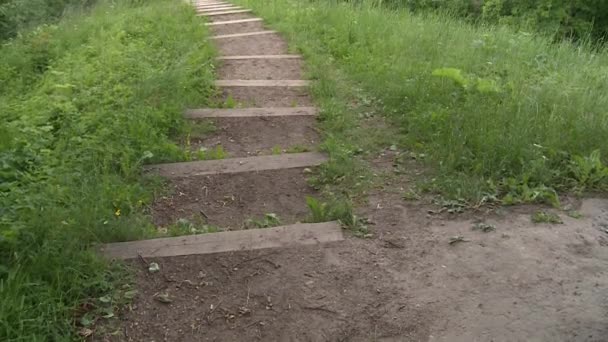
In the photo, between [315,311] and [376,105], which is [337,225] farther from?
[376,105]

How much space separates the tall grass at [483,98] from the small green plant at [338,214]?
27.7 inches

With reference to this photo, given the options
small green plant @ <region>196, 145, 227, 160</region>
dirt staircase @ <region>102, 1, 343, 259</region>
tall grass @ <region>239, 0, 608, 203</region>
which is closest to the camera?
dirt staircase @ <region>102, 1, 343, 259</region>

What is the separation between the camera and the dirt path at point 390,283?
2.91 metres

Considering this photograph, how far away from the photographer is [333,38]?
25.3 feet

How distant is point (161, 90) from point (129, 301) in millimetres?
3004

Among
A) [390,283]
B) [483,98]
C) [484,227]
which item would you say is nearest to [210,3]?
[483,98]

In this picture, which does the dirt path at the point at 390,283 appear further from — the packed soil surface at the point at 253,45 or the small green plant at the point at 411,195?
the packed soil surface at the point at 253,45

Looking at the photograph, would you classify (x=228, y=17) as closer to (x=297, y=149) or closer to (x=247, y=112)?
(x=247, y=112)

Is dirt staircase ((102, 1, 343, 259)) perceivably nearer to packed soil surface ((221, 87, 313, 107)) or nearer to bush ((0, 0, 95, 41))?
packed soil surface ((221, 87, 313, 107))

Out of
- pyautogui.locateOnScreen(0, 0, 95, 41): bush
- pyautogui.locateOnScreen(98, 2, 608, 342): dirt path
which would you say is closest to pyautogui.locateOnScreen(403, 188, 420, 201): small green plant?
pyautogui.locateOnScreen(98, 2, 608, 342): dirt path

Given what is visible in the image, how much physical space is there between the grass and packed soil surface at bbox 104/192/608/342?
1.13ft

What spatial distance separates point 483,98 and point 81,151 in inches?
127

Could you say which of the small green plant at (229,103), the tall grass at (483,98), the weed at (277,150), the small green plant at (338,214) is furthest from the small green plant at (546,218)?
the small green plant at (229,103)

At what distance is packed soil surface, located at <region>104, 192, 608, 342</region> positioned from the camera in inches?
114
